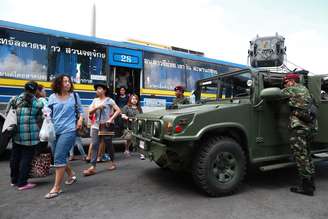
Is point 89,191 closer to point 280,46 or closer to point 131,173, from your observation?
point 131,173

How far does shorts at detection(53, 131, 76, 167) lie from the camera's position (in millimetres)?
4039

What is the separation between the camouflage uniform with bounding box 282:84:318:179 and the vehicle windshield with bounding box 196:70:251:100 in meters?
0.71

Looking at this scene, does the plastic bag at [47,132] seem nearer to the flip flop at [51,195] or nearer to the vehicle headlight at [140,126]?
the flip flop at [51,195]

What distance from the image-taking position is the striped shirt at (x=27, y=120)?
4312mm

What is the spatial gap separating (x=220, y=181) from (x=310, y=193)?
4.60 feet

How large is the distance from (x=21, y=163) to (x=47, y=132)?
0.83 metres

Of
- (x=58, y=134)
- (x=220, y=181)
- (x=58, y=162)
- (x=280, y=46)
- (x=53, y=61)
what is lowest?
(x=220, y=181)

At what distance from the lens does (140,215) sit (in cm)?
338

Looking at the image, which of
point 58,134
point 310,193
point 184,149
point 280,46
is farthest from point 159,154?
point 280,46

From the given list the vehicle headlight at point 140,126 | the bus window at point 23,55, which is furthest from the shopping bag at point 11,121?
the bus window at point 23,55

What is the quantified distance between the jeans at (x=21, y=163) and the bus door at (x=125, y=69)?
3.93 meters

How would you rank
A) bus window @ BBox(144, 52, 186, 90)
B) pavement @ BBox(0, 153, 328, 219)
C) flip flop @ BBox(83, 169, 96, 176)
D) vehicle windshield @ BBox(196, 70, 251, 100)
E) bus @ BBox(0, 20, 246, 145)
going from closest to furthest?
1. pavement @ BBox(0, 153, 328, 219)
2. vehicle windshield @ BBox(196, 70, 251, 100)
3. flip flop @ BBox(83, 169, 96, 176)
4. bus @ BBox(0, 20, 246, 145)
5. bus window @ BBox(144, 52, 186, 90)

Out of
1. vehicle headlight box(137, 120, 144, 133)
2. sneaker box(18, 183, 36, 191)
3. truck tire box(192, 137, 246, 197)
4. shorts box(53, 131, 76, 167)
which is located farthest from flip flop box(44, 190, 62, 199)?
truck tire box(192, 137, 246, 197)

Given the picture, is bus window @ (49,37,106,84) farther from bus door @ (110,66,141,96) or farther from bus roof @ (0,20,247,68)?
bus door @ (110,66,141,96)
